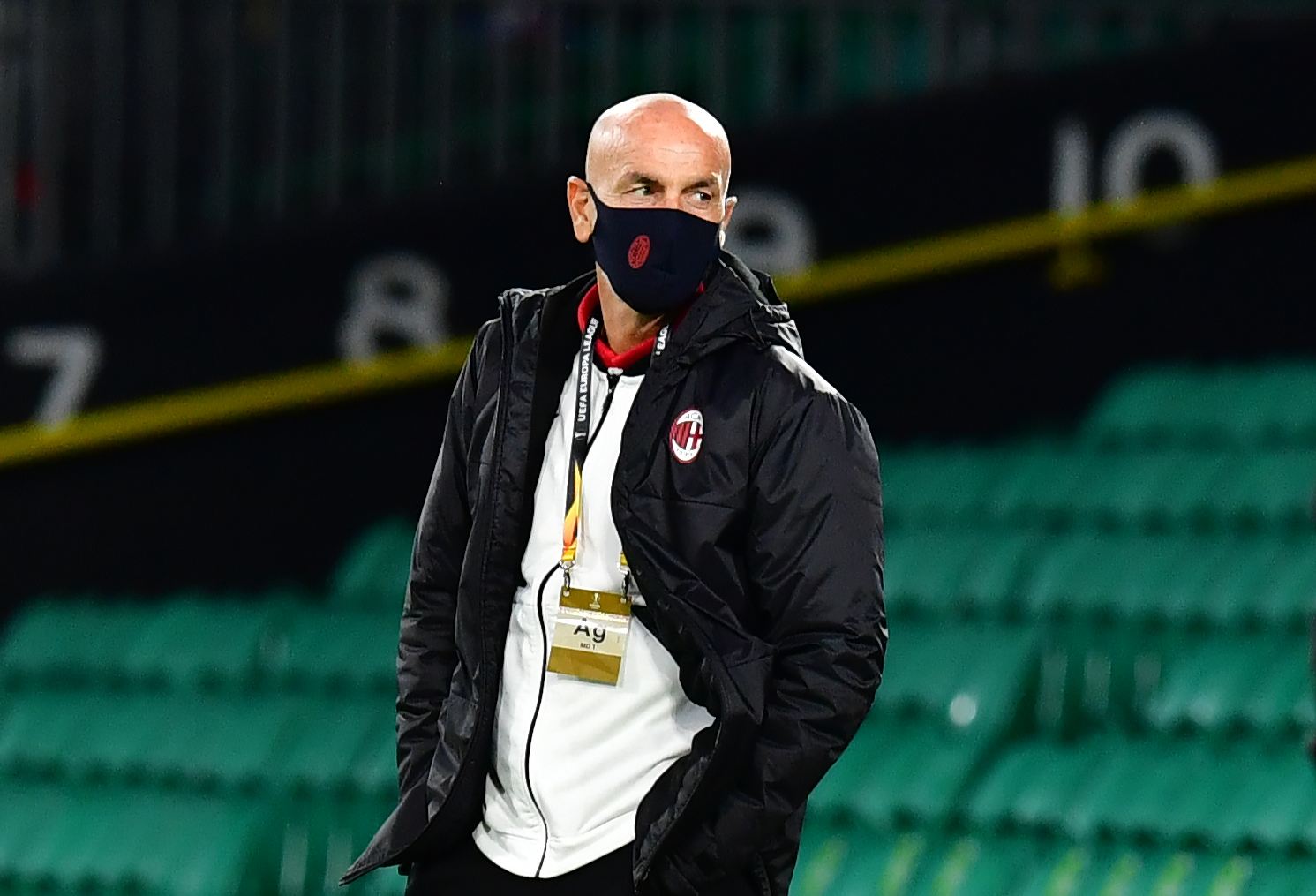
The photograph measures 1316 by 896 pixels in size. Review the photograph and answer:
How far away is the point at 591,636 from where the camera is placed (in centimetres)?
170

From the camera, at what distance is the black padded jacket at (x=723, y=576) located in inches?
63.6

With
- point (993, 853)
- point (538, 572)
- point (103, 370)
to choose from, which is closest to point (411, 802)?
point (538, 572)

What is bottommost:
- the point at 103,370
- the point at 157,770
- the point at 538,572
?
the point at 157,770

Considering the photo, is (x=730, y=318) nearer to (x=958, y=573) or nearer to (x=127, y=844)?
(x=958, y=573)

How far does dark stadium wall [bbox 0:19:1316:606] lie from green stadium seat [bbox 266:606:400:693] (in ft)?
1.83

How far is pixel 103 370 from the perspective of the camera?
5387mm

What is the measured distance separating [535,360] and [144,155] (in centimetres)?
408

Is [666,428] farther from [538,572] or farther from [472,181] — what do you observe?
[472,181]

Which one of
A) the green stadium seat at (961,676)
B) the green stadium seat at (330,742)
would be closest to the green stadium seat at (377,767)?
the green stadium seat at (330,742)

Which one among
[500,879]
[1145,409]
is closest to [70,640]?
[1145,409]

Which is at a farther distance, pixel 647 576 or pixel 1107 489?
pixel 1107 489

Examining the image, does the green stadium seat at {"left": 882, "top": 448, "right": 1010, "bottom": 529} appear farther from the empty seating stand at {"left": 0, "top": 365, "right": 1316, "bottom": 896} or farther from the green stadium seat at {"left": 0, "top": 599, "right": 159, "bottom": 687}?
the green stadium seat at {"left": 0, "top": 599, "right": 159, "bottom": 687}

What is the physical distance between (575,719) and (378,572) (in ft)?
10.9

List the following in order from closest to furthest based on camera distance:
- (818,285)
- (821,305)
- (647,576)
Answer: (647,576)
(818,285)
(821,305)
